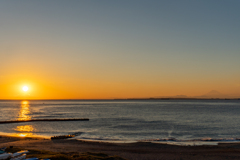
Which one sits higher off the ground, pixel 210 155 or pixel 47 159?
pixel 47 159

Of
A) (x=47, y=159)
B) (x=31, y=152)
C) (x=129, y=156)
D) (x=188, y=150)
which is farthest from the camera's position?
(x=188, y=150)

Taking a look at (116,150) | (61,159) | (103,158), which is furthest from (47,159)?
(116,150)

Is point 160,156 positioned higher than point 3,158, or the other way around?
point 3,158

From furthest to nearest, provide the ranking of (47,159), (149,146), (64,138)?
(64,138) < (149,146) < (47,159)

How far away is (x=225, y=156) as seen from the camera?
73.8 ft

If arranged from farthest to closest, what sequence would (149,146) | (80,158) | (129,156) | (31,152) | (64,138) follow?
(64,138) → (149,146) → (129,156) → (31,152) → (80,158)

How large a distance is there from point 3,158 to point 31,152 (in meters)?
4.04

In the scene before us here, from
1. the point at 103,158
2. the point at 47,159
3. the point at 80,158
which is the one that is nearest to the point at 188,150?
the point at 103,158

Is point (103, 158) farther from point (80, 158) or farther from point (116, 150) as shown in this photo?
point (116, 150)

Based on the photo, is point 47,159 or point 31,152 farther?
point 31,152

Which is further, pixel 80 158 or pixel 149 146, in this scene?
pixel 149 146

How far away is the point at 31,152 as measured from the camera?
20.7 meters

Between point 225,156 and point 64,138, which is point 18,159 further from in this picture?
point 225,156

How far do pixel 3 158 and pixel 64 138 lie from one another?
1874 cm
